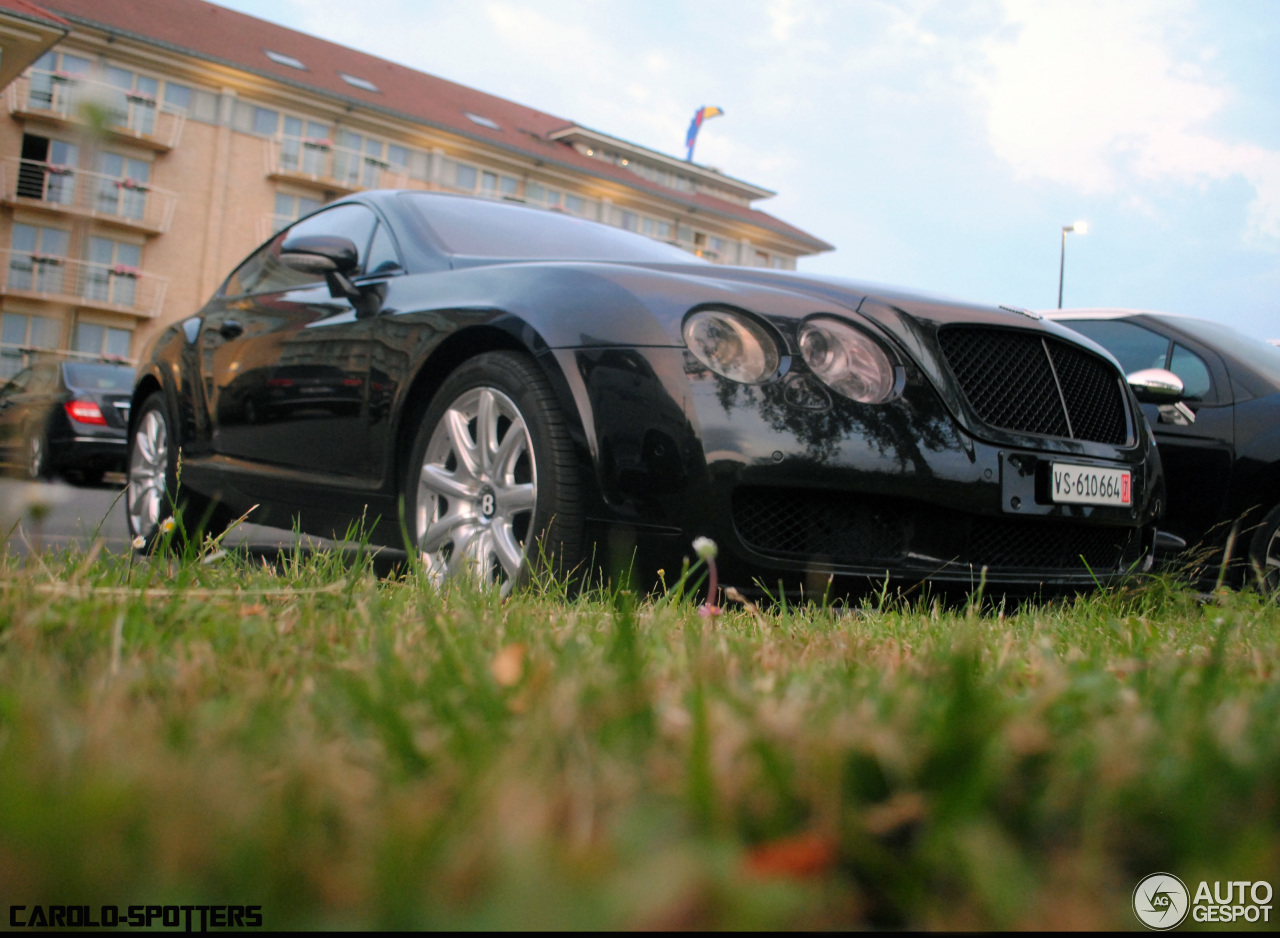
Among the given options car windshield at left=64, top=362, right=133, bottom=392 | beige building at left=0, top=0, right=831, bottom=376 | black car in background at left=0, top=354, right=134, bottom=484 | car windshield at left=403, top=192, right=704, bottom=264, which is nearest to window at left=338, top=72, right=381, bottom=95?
beige building at left=0, top=0, right=831, bottom=376

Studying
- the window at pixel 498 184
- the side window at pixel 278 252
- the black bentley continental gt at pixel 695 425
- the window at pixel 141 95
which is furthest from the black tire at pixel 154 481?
the window at pixel 498 184

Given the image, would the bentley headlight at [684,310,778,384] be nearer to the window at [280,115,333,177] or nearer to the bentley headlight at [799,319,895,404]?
the bentley headlight at [799,319,895,404]

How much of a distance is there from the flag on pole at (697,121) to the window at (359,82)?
58.6ft

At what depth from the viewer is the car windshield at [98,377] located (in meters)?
12.5

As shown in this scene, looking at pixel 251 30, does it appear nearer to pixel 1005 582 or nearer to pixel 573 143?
pixel 573 143

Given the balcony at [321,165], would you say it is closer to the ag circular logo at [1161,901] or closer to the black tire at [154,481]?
the black tire at [154,481]

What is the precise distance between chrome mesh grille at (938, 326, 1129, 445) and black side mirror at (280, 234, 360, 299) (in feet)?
6.90

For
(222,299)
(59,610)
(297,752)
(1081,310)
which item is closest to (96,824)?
(297,752)

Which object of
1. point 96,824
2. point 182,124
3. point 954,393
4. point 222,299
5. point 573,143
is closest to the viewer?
point 96,824

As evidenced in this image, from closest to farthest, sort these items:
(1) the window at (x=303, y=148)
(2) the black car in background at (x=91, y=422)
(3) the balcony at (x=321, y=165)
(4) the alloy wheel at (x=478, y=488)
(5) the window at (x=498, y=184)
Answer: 1. (4) the alloy wheel at (x=478, y=488)
2. (2) the black car in background at (x=91, y=422)
3. (3) the balcony at (x=321, y=165)
4. (1) the window at (x=303, y=148)
5. (5) the window at (x=498, y=184)

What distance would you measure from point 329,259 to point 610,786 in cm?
325

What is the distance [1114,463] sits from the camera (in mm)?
3066

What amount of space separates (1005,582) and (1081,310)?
11.3 ft

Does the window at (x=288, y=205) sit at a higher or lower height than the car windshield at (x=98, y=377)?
higher
